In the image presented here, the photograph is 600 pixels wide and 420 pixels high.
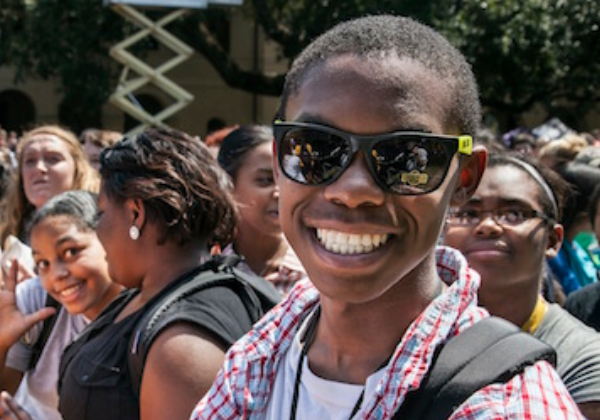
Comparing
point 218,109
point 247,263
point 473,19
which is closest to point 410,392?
point 247,263

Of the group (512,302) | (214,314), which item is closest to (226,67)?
(512,302)

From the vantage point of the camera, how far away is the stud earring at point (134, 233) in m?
2.79

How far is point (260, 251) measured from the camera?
13.8 ft

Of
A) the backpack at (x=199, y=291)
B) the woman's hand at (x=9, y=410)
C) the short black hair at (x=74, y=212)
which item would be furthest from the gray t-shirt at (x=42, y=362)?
the backpack at (x=199, y=291)

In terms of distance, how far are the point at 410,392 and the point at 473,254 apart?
1.39 meters

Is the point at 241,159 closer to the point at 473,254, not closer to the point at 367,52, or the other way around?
the point at 473,254

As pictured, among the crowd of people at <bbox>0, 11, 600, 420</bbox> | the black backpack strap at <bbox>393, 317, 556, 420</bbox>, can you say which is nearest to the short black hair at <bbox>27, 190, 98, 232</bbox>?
the crowd of people at <bbox>0, 11, 600, 420</bbox>

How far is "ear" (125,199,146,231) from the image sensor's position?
Result: 2.79 m

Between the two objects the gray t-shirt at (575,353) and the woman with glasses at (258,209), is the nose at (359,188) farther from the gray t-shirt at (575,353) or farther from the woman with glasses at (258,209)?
the woman with glasses at (258,209)

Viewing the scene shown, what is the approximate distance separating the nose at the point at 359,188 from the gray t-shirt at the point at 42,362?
2.24 m

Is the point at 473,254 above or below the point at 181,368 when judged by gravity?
above

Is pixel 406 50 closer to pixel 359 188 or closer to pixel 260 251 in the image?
pixel 359 188

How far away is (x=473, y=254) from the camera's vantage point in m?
2.80

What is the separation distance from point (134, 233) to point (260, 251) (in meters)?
1.44
